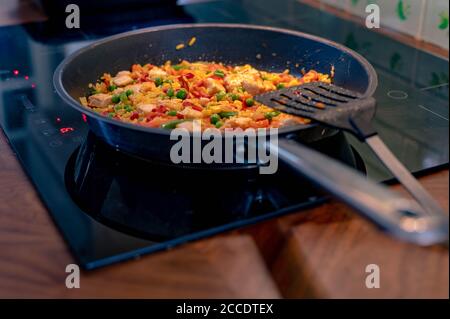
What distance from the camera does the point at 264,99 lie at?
0.81 meters

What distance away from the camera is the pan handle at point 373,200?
1.63 feet

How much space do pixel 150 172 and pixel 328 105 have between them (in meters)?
0.26

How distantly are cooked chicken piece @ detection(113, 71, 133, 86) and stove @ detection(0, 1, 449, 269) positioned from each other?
0.36 feet

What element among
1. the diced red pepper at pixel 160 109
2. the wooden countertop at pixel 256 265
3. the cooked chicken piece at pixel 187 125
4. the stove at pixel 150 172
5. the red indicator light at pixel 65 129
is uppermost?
the cooked chicken piece at pixel 187 125

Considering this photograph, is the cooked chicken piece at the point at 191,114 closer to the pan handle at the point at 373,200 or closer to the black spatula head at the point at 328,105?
the black spatula head at the point at 328,105

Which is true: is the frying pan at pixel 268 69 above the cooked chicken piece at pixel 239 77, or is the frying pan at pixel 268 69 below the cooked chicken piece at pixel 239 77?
above

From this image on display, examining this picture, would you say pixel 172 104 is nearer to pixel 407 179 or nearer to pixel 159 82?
pixel 159 82

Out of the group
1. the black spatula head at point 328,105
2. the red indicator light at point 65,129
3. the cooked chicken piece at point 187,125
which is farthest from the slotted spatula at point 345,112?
the red indicator light at point 65,129

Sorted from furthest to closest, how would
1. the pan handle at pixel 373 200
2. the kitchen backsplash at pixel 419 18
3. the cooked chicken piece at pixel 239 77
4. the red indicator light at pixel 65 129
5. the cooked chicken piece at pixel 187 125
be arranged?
the kitchen backsplash at pixel 419 18, the cooked chicken piece at pixel 239 77, the red indicator light at pixel 65 129, the cooked chicken piece at pixel 187 125, the pan handle at pixel 373 200

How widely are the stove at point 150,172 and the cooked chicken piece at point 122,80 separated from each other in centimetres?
11

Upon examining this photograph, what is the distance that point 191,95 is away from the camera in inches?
40.7

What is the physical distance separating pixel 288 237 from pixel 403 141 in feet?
1.00

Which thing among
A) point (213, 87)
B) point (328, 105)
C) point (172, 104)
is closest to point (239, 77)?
point (213, 87)
